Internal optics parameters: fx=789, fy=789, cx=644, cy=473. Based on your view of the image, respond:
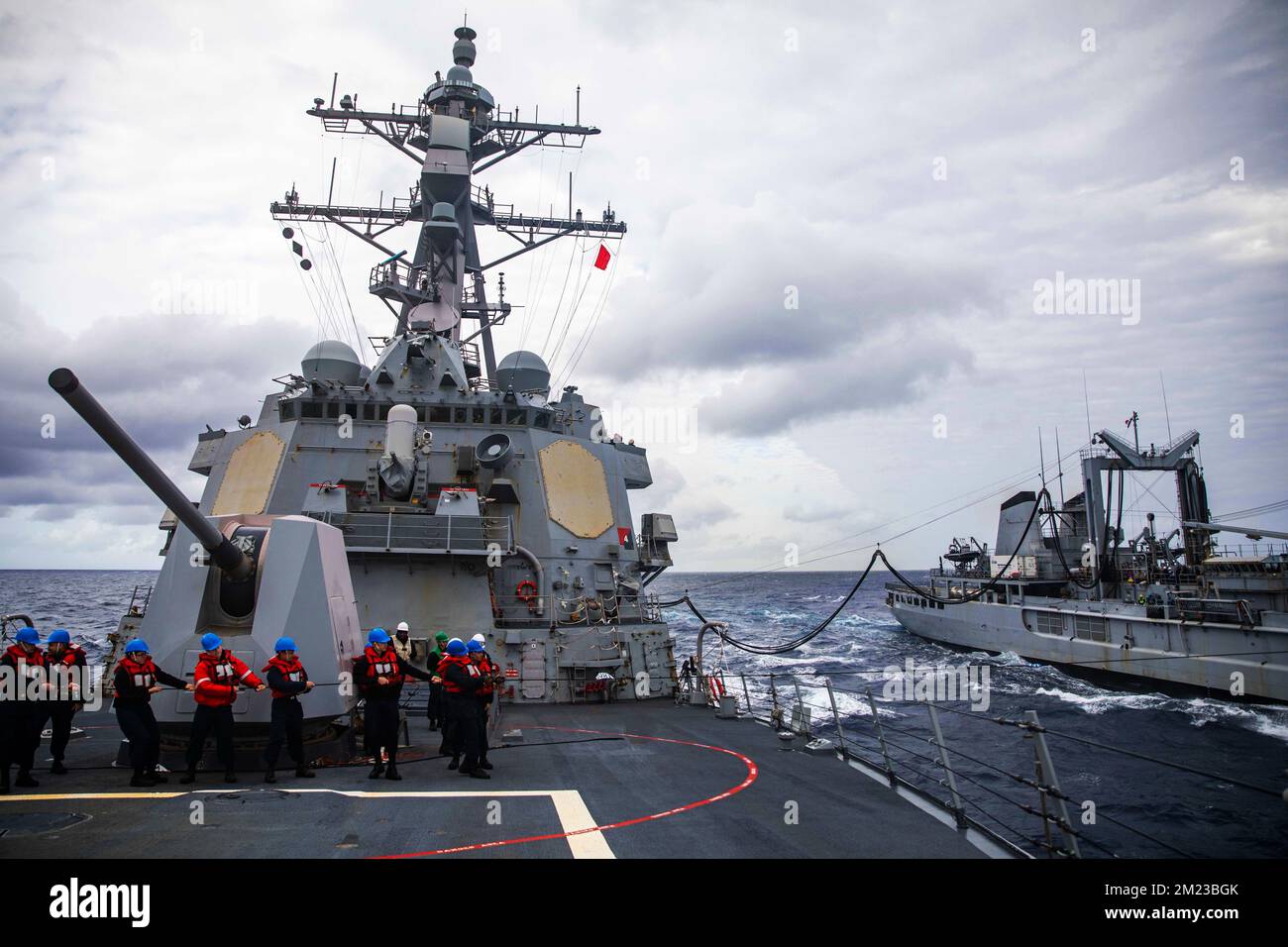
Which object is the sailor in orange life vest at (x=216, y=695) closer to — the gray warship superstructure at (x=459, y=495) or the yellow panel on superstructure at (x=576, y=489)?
the gray warship superstructure at (x=459, y=495)

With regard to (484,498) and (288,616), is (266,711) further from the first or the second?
(484,498)

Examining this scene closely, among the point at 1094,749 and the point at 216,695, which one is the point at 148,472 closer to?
the point at 216,695

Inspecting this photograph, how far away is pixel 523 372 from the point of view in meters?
18.1

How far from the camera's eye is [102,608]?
58.9 m

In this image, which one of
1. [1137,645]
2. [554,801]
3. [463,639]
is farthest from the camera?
[1137,645]

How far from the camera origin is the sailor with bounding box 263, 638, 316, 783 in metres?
6.70

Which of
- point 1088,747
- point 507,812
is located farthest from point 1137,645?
point 507,812

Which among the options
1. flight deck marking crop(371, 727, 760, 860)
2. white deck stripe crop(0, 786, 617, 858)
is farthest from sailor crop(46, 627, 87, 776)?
flight deck marking crop(371, 727, 760, 860)

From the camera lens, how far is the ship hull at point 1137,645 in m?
21.8

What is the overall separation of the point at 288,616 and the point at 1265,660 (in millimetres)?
25026

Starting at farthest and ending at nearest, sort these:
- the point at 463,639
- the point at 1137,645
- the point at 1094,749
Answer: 1. the point at 1137,645
2. the point at 1094,749
3. the point at 463,639

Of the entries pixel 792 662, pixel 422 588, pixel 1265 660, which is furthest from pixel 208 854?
pixel 792 662

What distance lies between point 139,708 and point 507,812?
3.25 m
